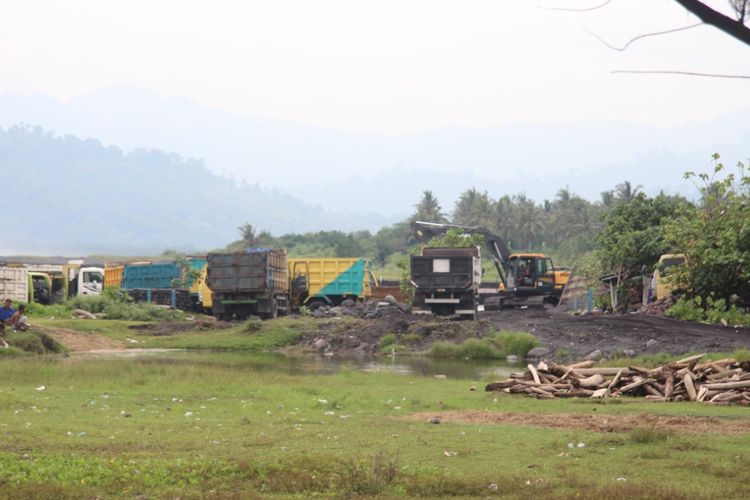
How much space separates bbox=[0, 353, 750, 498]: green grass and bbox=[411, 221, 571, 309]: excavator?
122ft

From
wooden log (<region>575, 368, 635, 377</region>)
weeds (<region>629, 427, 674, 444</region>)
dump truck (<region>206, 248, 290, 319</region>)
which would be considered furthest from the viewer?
dump truck (<region>206, 248, 290, 319</region>)

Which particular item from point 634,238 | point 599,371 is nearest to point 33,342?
point 599,371

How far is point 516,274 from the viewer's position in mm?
57781

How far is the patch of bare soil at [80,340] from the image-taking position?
35.5 m

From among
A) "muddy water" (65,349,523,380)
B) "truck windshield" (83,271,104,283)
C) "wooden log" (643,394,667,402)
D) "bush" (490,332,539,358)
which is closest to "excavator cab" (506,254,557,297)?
"bush" (490,332,539,358)

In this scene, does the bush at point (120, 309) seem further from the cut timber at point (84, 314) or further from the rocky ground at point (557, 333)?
the rocky ground at point (557, 333)

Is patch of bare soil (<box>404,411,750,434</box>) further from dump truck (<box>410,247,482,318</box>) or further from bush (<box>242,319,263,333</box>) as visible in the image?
dump truck (<box>410,247,482,318</box>)

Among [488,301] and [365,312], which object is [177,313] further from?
[488,301]

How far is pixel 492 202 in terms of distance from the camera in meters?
144

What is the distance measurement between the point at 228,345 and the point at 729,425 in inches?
1040

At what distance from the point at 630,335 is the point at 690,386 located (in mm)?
15085

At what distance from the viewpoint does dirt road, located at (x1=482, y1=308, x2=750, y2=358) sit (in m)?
30.3

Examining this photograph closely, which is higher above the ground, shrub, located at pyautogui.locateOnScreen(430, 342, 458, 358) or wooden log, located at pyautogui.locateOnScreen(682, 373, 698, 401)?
wooden log, located at pyautogui.locateOnScreen(682, 373, 698, 401)

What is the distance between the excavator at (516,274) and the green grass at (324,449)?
1464 inches
